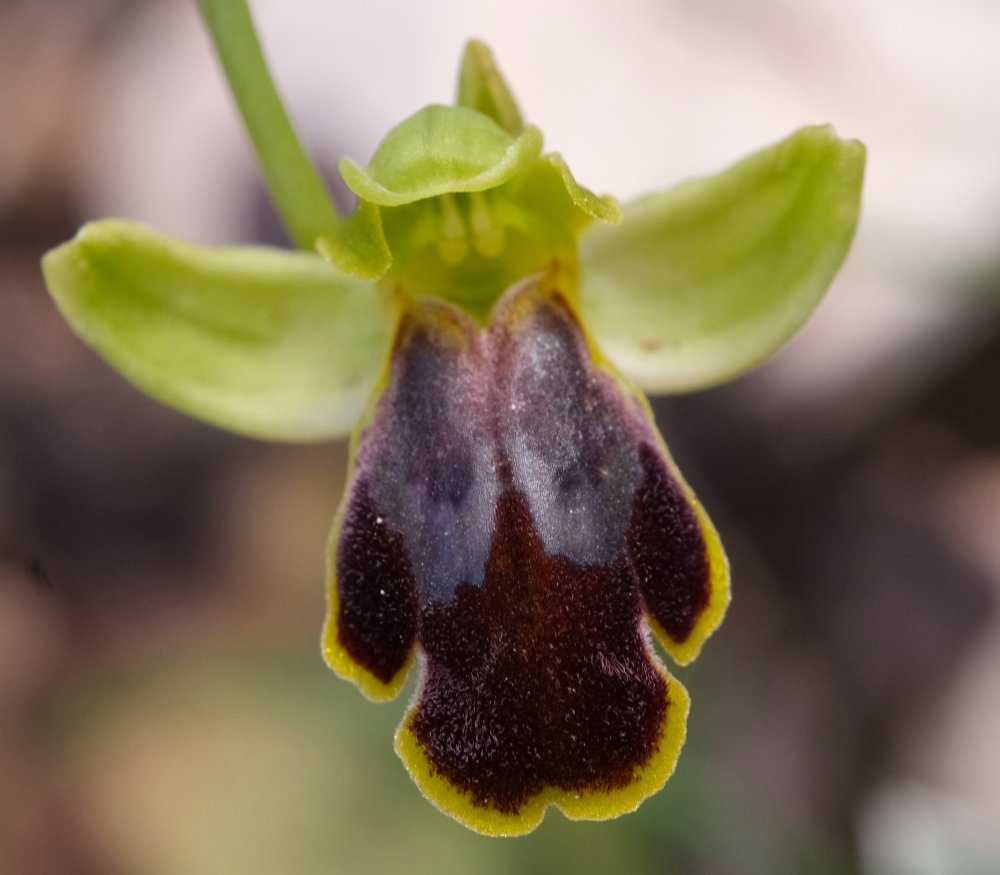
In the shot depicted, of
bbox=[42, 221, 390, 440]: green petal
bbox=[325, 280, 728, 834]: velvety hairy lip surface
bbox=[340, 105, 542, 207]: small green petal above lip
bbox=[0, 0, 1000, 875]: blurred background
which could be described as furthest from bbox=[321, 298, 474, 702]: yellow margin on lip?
bbox=[0, 0, 1000, 875]: blurred background

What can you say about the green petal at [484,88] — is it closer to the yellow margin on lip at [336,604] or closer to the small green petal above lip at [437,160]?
the small green petal above lip at [437,160]

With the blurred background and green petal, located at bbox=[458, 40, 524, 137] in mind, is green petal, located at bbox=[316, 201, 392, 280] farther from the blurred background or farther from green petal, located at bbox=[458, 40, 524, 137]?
the blurred background

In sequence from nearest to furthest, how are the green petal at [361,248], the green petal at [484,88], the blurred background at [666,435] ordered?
the green petal at [361,248] → the green petal at [484,88] → the blurred background at [666,435]

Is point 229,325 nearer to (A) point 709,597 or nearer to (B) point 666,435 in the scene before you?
(A) point 709,597

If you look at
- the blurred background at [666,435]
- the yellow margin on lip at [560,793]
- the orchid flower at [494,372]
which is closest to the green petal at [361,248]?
the orchid flower at [494,372]

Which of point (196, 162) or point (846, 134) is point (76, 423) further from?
point (846, 134)

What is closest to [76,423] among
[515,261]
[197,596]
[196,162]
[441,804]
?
[197,596]
